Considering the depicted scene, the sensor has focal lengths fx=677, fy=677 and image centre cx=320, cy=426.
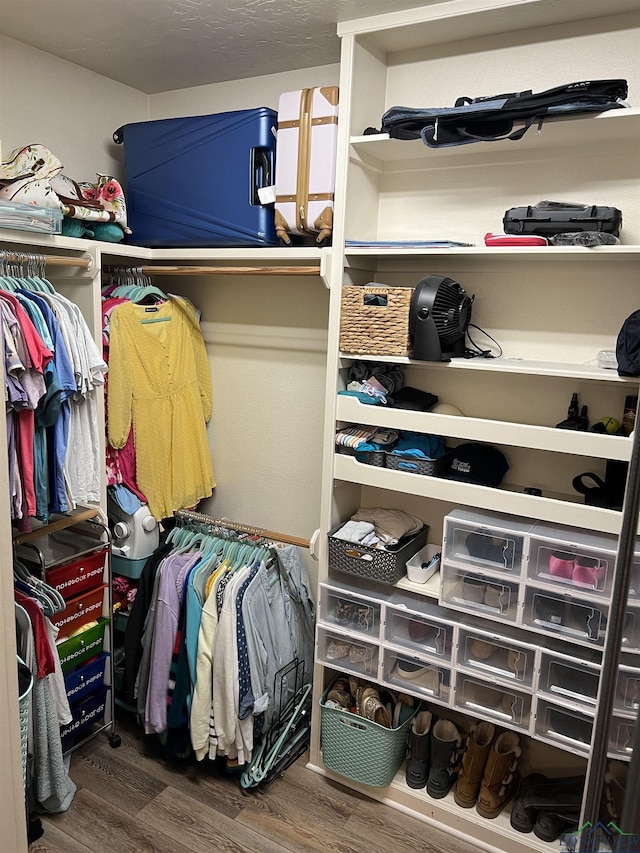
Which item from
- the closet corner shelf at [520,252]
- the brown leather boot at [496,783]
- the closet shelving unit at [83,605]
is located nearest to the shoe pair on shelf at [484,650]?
the brown leather boot at [496,783]

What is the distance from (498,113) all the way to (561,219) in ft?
1.09

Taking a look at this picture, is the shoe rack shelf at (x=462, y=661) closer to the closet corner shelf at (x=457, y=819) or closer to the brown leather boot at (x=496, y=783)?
the brown leather boot at (x=496, y=783)

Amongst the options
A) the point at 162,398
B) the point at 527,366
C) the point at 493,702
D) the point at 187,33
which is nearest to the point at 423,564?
the point at 493,702

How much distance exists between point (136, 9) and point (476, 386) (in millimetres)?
1565

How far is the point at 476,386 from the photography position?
89.7 inches

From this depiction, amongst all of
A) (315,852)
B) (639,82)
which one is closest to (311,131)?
(639,82)

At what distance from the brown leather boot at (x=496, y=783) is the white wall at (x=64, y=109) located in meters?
2.61

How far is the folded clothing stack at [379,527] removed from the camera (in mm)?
2271

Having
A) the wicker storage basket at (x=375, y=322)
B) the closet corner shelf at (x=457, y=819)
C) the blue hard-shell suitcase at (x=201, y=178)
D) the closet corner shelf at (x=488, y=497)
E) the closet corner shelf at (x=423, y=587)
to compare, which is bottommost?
the closet corner shelf at (x=457, y=819)

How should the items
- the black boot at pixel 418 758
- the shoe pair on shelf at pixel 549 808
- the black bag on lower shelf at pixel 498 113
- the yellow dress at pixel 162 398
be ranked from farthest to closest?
the yellow dress at pixel 162 398 → the black boot at pixel 418 758 → the shoe pair on shelf at pixel 549 808 → the black bag on lower shelf at pixel 498 113

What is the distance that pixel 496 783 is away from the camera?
220 cm

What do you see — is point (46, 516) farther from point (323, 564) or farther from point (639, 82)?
point (639, 82)

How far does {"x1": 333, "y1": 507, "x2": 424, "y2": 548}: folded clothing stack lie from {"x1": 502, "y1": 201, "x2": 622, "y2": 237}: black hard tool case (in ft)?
3.35

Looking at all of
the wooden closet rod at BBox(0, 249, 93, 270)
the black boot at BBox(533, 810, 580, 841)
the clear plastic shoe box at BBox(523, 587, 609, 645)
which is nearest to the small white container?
the clear plastic shoe box at BBox(523, 587, 609, 645)
